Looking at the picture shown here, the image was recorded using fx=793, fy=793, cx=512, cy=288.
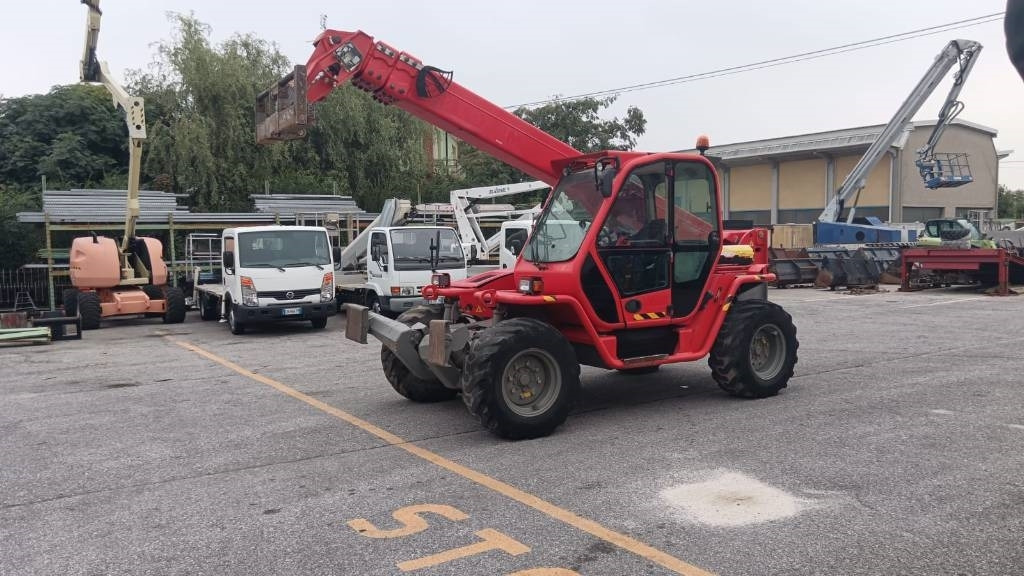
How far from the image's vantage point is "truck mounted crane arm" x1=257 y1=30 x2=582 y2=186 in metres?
8.72

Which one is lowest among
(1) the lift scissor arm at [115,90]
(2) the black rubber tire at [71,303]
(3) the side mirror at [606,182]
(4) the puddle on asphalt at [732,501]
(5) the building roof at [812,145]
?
(4) the puddle on asphalt at [732,501]

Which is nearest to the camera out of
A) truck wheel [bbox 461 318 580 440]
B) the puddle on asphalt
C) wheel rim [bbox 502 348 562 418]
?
the puddle on asphalt

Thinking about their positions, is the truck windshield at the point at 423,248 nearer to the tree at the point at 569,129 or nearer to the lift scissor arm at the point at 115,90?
the lift scissor arm at the point at 115,90

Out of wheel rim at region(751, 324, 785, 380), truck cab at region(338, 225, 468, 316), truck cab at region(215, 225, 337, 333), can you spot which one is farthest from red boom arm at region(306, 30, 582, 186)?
truck cab at region(338, 225, 468, 316)

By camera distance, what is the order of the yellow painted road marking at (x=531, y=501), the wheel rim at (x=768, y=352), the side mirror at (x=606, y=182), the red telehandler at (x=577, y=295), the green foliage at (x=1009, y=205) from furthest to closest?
the green foliage at (x=1009, y=205)
the wheel rim at (x=768, y=352)
the side mirror at (x=606, y=182)
the red telehandler at (x=577, y=295)
the yellow painted road marking at (x=531, y=501)

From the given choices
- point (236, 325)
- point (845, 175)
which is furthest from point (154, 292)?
point (845, 175)

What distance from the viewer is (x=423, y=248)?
16.4 metres

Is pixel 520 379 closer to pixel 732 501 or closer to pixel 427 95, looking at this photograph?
pixel 732 501

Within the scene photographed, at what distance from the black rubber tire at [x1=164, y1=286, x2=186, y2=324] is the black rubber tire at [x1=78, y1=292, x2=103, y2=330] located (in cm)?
138

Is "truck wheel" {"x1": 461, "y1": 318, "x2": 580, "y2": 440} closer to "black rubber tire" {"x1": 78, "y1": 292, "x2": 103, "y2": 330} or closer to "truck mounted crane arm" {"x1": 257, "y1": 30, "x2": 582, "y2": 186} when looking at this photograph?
"truck mounted crane arm" {"x1": 257, "y1": 30, "x2": 582, "y2": 186}

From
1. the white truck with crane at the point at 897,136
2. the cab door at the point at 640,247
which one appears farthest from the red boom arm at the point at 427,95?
the white truck with crane at the point at 897,136

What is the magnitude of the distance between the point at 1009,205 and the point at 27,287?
78.9 m

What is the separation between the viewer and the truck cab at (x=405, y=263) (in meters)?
15.9

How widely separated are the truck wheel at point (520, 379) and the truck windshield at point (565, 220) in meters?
0.95
